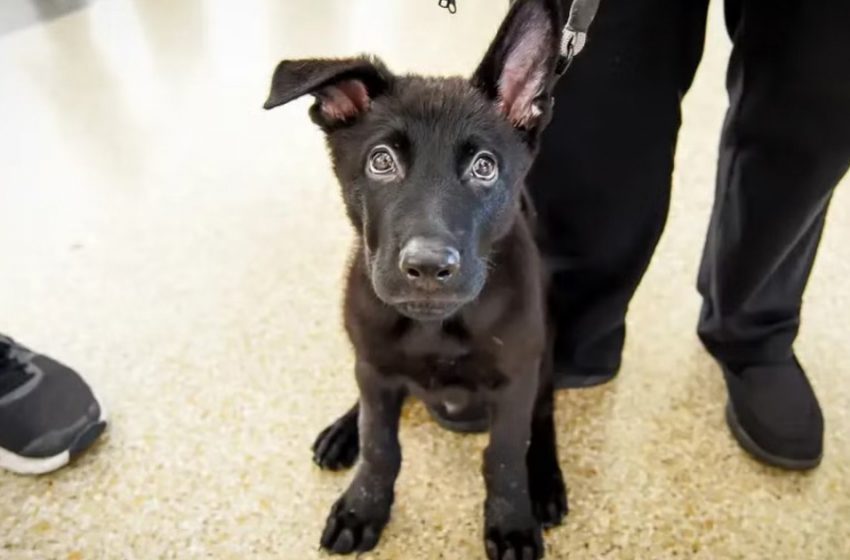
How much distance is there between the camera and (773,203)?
148 cm

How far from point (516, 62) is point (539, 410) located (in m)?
0.71

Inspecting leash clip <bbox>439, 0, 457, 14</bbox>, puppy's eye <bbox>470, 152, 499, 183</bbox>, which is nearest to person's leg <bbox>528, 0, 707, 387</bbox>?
leash clip <bbox>439, 0, 457, 14</bbox>

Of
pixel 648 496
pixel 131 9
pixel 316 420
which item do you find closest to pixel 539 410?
pixel 648 496

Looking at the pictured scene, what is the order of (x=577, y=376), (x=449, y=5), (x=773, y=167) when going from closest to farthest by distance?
(x=449, y=5), (x=773, y=167), (x=577, y=376)

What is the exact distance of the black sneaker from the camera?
1.62 metres

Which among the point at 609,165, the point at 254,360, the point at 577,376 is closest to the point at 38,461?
the point at 254,360

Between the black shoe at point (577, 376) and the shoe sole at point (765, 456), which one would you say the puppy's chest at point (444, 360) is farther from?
the shoe sole at point (765, 456)

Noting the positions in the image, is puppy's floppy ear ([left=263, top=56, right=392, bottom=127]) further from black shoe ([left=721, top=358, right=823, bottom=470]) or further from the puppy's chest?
black shoe ([left=721, top=358, right=823, bottom=470])

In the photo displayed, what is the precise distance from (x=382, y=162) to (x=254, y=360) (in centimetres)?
87

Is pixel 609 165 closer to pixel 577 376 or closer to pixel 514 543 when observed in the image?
pixel 577 376

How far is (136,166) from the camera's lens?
103 inches

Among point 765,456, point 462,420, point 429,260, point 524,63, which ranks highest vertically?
point 524,63

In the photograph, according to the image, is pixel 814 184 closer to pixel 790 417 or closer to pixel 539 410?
pixel 790 417

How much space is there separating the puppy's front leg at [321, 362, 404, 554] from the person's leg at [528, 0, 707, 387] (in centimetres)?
40
